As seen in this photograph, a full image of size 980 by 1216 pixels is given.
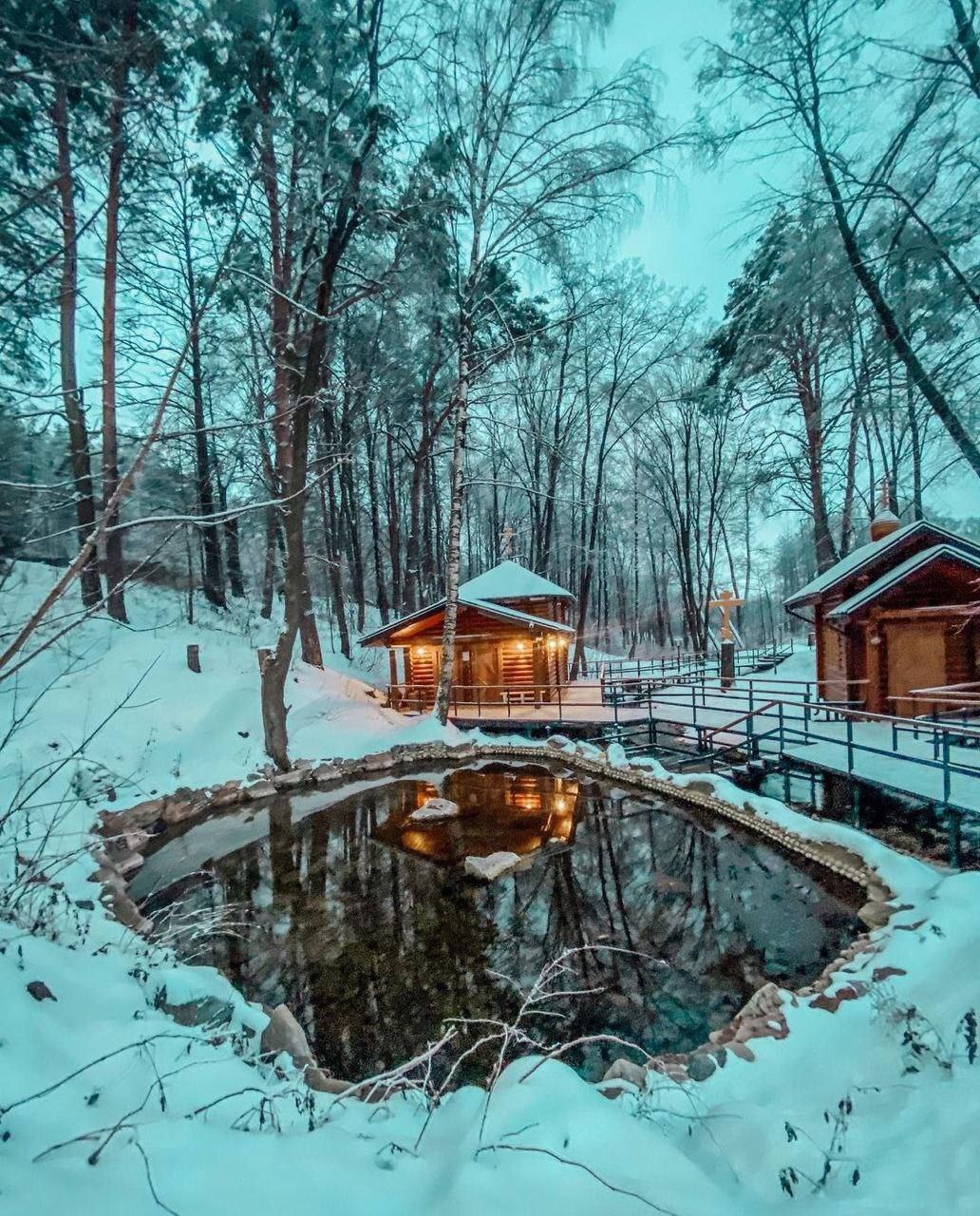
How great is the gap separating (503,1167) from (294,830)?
7.11 m

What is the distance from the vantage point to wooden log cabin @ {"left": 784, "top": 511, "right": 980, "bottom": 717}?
11.0 m

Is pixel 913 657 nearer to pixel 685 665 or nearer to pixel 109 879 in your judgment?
pixel 685 665

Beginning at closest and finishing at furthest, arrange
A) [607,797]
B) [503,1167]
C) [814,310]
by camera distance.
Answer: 1. [503,1167]
2. [814,310]
3. [607,797]

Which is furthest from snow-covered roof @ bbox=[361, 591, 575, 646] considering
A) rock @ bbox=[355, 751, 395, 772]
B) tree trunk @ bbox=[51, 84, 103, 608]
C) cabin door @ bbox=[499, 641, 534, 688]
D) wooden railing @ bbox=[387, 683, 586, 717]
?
tree trunk @ bbox=[51, 84, 103, 608]

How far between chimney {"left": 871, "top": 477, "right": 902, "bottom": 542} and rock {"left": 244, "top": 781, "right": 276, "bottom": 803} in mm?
16766

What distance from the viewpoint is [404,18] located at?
766 cm

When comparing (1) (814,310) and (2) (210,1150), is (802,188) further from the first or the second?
(2) (210,1150)

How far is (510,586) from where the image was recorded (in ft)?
63.8

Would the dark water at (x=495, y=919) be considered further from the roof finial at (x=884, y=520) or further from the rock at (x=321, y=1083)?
the roof finial at (x=884, y=520)

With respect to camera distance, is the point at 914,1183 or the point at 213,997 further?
the point at 213,997

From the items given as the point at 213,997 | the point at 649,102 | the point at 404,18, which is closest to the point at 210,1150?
the point at 213,997

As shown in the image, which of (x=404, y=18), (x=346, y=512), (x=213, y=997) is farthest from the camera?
(x=346, y=512)

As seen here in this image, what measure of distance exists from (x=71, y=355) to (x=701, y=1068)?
47.8 feet

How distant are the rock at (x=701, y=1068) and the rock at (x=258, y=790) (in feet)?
28.2
